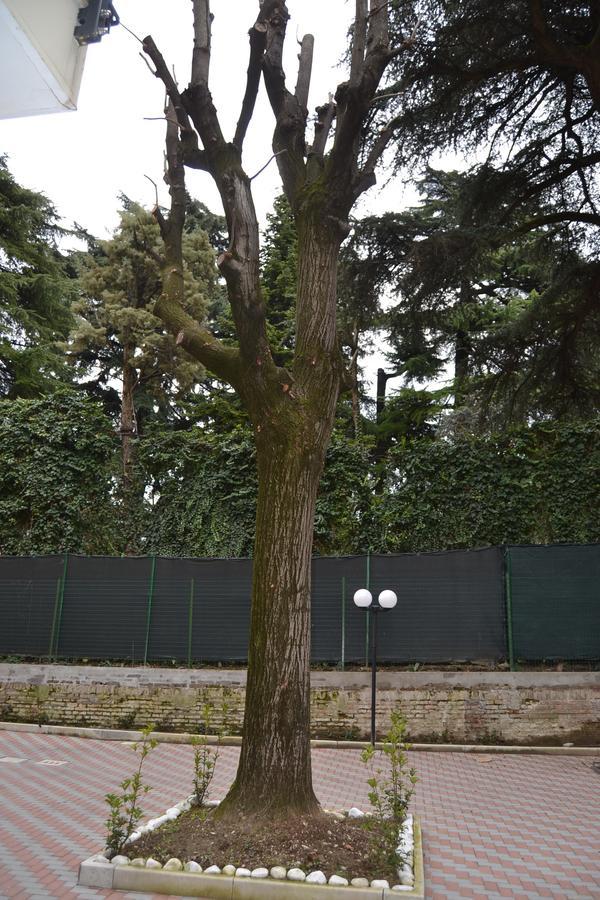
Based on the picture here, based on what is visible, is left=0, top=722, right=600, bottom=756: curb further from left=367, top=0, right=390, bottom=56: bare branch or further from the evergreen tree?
the evergreen tree

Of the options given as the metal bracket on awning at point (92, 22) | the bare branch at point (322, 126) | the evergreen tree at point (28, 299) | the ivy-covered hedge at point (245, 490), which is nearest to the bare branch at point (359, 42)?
the bare branch at point (322, 126)

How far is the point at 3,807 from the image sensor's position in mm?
7492

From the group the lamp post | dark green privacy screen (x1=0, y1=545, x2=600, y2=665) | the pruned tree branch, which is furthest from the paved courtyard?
the pruned tree branch

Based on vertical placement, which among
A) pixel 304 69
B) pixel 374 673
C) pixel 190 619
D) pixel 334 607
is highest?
pixel 304 69

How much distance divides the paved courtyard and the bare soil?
0.49 meters

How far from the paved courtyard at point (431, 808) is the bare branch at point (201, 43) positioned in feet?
22.9

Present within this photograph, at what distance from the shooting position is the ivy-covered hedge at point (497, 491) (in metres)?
12.9

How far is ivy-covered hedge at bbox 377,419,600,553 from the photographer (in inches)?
508

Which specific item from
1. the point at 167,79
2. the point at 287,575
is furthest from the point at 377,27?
the point at 287,575

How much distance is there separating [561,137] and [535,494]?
6193 millimetres

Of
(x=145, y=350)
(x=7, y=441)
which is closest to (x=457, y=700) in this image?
(x=7, y=441)

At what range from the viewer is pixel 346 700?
1130cm

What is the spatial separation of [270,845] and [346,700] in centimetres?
622

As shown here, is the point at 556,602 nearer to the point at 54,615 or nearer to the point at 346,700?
the point at 346,700
